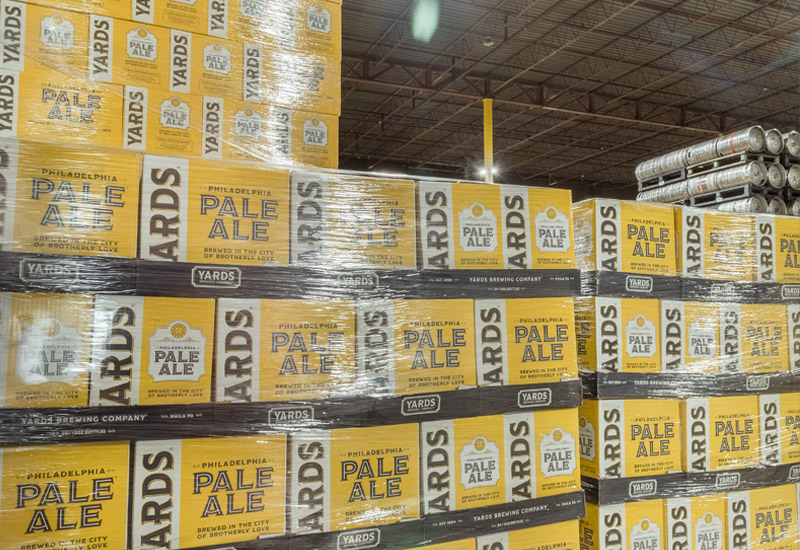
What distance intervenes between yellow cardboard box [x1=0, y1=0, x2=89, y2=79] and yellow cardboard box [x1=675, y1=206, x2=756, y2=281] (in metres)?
3.10

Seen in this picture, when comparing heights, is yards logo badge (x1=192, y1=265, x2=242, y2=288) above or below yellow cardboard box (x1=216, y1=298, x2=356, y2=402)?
above

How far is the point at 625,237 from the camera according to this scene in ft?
10.4

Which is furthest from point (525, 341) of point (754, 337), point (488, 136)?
point (488, 136)

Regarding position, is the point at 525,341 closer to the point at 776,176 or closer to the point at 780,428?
the point at 780,428

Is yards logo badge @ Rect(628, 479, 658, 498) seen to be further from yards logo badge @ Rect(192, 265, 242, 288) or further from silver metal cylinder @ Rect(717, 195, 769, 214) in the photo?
silver metal cylinder @ Rect(717, 195, 769, 214)

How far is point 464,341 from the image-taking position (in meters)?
2.60

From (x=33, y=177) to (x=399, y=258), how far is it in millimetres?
1381

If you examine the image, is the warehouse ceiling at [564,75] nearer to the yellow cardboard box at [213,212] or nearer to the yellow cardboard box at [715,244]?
the yellow cardboard box at [715,244]

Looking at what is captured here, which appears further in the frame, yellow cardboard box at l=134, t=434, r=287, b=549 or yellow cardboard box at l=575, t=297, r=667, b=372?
yellow cardboard box at l=575, t=297, r=667, b=372

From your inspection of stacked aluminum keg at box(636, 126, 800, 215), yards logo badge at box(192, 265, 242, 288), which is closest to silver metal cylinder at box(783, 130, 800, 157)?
stacked aluminum keg at box(636, 126, 800, 215)

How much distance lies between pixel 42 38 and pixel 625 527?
139 inches

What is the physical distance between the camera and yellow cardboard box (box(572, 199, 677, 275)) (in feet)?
10.3

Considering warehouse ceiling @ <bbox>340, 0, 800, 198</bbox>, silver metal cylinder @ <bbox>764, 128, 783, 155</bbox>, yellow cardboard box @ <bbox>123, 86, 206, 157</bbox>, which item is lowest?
yellow cardboard box @ <bbox>123, 86, 206, 157</bbox>

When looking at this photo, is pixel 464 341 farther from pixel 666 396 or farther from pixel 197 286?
pixel 666 396
